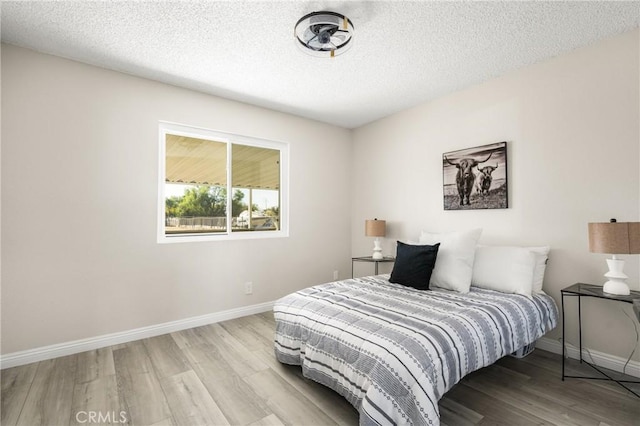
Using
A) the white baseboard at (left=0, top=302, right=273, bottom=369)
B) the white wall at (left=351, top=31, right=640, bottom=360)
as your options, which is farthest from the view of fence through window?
the white wall at (left=351, top=31, right=640, bottom=360)

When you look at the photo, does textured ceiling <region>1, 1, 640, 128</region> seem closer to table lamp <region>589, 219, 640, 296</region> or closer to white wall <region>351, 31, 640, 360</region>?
white wall <region>351, 31, 640, 360</region>

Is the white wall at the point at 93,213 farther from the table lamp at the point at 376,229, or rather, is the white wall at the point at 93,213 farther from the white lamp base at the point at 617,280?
the white lamp base at the point at 617,280

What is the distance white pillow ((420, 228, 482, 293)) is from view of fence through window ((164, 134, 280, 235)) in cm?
211

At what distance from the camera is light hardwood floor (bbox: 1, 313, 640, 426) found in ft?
5.73

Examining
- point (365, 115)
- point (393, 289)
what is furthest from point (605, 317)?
point (365, 115)

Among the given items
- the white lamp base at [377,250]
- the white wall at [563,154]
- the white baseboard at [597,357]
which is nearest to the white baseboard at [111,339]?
the white lamp base at [377,250]

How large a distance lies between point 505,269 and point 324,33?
7.71 ft

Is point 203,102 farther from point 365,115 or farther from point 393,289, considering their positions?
point 393,289

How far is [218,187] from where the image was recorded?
139 inches

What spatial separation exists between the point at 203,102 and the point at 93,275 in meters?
2.01

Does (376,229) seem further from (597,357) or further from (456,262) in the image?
(597,357)

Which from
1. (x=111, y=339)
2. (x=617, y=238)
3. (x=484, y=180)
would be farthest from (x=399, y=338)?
(x=111, y=339)

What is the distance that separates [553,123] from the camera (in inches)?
104

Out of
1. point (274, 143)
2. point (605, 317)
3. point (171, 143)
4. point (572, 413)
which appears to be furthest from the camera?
point (274, 143)
